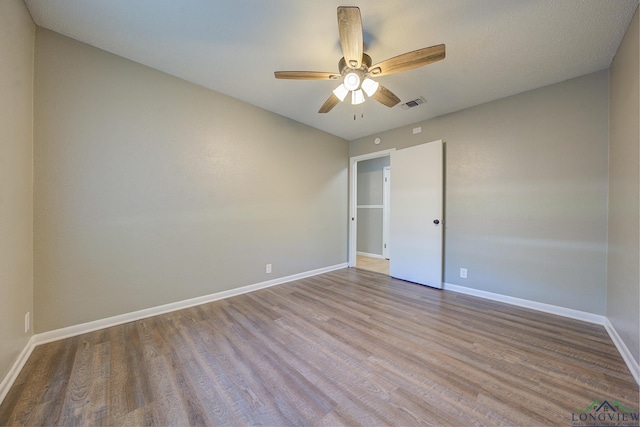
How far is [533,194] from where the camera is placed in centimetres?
261

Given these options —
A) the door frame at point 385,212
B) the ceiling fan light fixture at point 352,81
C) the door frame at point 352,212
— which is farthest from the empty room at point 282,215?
the door frame at point 385,212

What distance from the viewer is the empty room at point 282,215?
1.42 meters

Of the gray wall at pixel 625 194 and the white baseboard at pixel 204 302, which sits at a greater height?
the gray wall at pixel 625 194

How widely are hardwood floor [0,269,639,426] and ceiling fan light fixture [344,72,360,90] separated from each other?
85.3 inches

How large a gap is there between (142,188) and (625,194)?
13.9 ft

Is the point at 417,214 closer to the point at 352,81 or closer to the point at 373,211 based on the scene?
the point at 373,211

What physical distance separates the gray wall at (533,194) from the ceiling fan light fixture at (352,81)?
2009 millimetres

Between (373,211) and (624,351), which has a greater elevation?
(373,211)

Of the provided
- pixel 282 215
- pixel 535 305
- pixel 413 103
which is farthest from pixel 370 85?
pixel 535 305

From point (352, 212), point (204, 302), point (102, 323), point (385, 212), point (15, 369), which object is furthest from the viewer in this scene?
point (385, 212)

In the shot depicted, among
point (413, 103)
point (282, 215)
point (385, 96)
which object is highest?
point (413, 103)

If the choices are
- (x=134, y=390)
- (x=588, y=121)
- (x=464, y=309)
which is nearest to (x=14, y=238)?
(x=134, y=390)

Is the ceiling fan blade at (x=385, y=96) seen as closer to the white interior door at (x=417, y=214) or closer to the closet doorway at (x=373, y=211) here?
the white interior door at (x=417, y=214)

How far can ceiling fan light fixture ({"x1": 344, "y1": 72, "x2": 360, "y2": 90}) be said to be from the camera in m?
1.90
